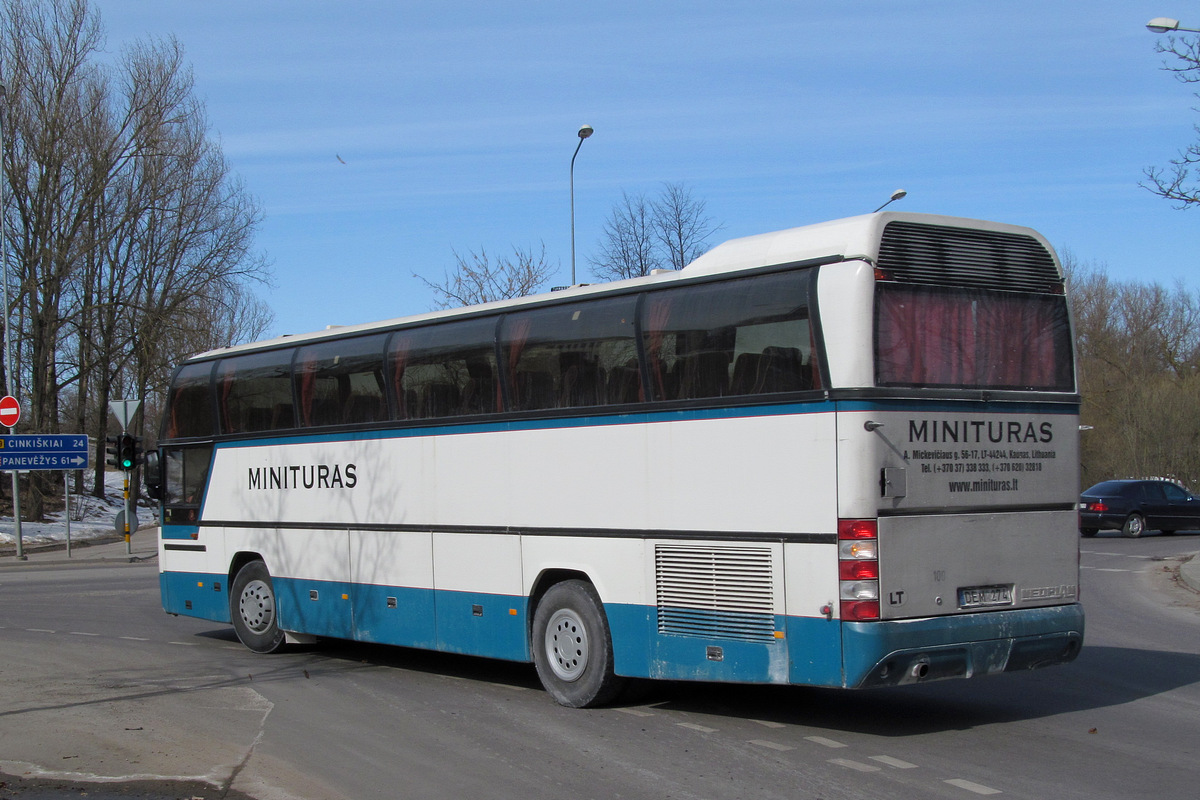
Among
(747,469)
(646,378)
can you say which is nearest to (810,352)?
(747,469)

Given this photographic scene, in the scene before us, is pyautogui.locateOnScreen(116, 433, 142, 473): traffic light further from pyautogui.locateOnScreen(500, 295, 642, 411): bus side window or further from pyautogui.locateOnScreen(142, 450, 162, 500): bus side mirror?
pyautogui.locateOnScreen(500, 295, 642, 411): bus side window

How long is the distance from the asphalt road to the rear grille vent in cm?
324

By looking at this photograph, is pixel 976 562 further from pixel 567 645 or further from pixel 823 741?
pixel 567 645

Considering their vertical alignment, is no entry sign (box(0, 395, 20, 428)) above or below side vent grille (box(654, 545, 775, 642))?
above

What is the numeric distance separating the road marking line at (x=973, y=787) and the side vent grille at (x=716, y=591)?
67.5 inches

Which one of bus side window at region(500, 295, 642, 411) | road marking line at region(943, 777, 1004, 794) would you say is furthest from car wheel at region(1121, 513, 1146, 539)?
road marking line at region(943, 777, 1004, 794)

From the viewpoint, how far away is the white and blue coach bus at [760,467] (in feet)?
26.2

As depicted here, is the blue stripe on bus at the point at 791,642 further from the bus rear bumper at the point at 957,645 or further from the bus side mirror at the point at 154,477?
the bus side mirror at the point at 154,477

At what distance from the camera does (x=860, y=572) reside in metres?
7.85

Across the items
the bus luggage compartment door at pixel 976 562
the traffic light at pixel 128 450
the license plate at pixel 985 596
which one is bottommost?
the license plate at pixel 985 596

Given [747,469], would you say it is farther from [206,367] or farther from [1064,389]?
[206,367]

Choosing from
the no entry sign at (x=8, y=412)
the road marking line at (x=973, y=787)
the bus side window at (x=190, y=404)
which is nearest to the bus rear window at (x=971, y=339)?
the road marking line at (x=973, y=787)

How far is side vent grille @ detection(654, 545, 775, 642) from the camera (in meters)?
8.36

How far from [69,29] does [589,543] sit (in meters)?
36.5
